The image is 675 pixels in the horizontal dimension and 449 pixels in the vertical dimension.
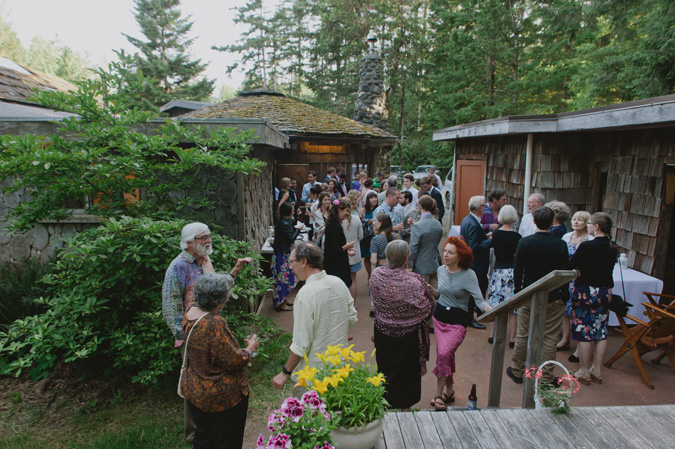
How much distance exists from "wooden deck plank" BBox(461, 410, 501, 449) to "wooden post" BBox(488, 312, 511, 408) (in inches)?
21.1

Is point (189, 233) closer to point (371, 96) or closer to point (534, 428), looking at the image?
point (534, 428)

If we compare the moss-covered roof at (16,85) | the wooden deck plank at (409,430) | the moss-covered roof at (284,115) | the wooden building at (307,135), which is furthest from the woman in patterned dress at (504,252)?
the moss-covered roof at (16,85)

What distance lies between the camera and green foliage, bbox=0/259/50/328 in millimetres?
4871

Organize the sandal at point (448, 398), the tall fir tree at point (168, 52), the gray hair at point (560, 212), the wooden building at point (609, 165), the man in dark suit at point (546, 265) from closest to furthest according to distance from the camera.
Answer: the sandal at point (448, 398) → the man in dark suit at point (546, 265) → the gray hair at point (560, 212) → the wooden building at point (609, 165) → the tall fir tree at point (168, 52)

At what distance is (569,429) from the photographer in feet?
9.59

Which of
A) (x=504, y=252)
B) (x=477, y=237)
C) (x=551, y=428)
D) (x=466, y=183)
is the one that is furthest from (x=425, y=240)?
(x=466, y=183)

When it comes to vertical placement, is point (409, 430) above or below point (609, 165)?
below

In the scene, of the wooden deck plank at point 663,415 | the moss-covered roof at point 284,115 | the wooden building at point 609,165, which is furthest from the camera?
the moss-covered roof at point 284,115

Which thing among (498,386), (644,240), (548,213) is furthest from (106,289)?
(644,240)

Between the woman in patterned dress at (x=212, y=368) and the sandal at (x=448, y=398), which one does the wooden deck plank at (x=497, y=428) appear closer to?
the sandal at (x=448, y=398)

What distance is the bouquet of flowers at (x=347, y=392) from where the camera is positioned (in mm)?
2137

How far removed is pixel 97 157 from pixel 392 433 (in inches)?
152

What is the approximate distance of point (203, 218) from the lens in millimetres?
5039

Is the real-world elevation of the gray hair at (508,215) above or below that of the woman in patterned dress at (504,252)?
above
